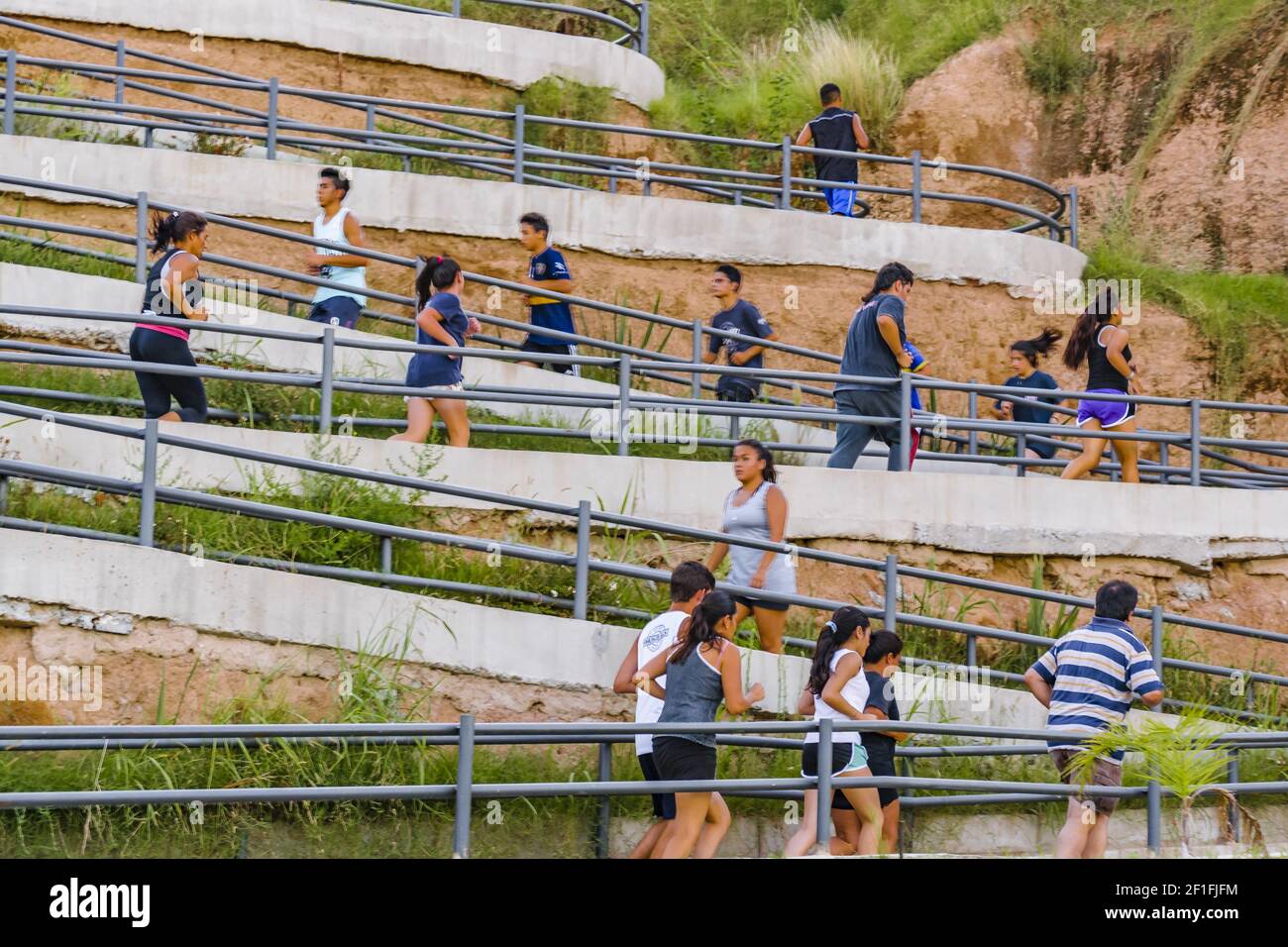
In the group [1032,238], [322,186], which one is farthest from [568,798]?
[1032,238]

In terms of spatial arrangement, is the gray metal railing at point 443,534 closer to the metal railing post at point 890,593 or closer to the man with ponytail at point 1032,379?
the metal railing post at point 890,593

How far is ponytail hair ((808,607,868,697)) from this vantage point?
937 cm

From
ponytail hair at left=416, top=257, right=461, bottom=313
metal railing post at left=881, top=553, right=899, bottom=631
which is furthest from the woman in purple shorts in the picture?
ponytail hair at left=416, top=257, right=461, bottom=313

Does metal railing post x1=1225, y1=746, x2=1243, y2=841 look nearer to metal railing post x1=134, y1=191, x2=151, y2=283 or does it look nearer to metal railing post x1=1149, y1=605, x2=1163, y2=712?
metal railing post x1=1149, y1=605, x2=1163, y2=712

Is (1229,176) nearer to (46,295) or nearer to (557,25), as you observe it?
(557,25)

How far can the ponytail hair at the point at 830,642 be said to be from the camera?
30.7 feet

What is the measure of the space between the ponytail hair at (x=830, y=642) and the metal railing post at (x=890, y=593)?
1176 mm

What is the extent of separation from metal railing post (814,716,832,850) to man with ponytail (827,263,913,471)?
371 cm

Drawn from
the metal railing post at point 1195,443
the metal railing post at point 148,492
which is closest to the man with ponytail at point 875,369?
the metal railing post at point 1195,443

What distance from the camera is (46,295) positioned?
43.5ft

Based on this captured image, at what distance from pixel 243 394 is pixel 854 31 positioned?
568 inches

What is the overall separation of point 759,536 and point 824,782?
228cm

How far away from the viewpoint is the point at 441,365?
38.3 ft

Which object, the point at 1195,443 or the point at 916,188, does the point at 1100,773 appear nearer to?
the point at 1195,443
